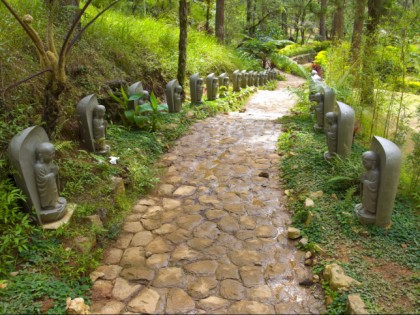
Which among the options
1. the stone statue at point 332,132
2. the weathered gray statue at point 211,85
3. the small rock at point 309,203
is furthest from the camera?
the weathered gray statue at point 211,85

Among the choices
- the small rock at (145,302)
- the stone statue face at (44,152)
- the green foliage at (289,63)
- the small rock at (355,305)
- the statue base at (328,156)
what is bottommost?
the small rock at (145,302)

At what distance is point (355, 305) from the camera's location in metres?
2.62

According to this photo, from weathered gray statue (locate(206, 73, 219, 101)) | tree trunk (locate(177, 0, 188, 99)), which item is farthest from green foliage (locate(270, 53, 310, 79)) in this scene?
tree trunk (locate(177, 0, 188, 99))

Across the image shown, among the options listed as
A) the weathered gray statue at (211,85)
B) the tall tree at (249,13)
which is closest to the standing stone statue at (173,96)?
the weathered gray statue at (211,85)

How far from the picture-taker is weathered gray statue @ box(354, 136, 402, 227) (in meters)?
3.34

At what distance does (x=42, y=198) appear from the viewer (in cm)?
348

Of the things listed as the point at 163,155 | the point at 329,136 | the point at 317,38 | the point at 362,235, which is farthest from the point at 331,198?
the point at 317,38

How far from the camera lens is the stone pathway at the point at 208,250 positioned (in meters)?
2.98

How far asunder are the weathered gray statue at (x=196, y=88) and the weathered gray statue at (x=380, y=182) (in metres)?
5.92

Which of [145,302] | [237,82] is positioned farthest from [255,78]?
[145,302]

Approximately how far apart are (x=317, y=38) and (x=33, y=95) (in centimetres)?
3494

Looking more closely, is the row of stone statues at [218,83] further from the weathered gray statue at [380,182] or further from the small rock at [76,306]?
the small rock at [76,306]

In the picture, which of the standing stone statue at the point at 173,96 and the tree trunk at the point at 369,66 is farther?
Answer: the standing stone statue at the point at 173,96

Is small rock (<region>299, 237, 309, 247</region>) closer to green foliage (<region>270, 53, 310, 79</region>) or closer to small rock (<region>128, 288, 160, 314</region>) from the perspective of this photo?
small rock (<region>128, 288, 160, 314</region>)
